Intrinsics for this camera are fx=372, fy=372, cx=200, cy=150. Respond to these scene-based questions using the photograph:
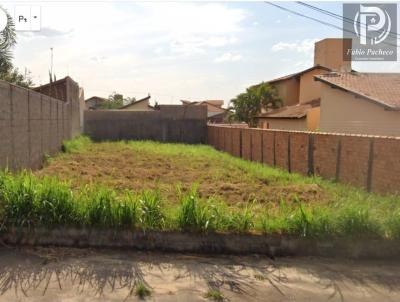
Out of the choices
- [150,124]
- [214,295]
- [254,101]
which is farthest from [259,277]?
[254,101]

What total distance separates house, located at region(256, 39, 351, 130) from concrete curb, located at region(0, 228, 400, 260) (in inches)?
675

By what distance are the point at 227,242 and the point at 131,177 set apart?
5.30 metres

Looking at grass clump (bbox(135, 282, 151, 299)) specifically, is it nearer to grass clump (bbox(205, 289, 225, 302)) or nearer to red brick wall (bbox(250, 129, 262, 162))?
grass clump (bbox(205, 289, 225, 302))

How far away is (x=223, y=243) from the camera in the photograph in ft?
13.9

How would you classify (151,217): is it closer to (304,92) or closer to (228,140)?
(228,140)

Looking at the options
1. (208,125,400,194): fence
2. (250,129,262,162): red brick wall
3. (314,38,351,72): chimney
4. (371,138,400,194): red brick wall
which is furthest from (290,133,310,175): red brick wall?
(314,38,351,72): chimney

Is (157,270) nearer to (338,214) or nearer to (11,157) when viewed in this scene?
(338,214)

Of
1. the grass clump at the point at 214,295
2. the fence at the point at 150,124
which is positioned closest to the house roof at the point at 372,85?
the fence at the point at 150,124

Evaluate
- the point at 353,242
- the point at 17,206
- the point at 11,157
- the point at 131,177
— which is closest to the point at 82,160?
the point at 131,177

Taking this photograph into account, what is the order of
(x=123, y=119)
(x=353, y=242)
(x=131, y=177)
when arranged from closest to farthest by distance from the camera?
1. (x=353, y=242)
2. (x=131, y=177)
3. (x=123, y=119)

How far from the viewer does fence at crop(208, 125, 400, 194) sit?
6754 mm

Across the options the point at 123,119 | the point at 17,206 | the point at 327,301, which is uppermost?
the point at 123,119

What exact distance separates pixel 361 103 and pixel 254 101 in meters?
13.1

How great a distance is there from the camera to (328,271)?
384 centimetres
